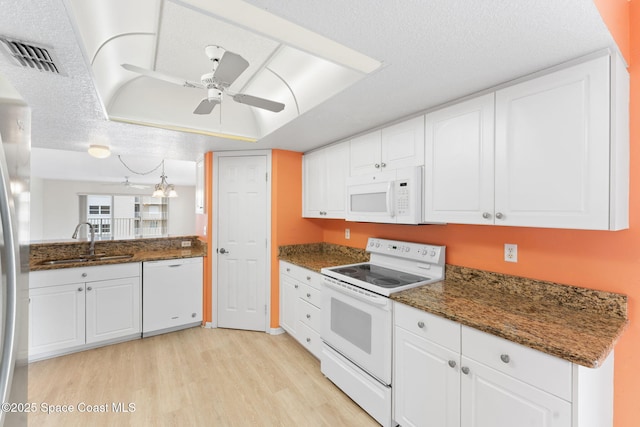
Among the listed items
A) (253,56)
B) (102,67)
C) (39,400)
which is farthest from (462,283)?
(39,400)

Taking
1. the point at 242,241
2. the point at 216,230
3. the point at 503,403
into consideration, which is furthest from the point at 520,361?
the point at 216,230

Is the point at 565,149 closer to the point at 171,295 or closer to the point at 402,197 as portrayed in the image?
the point at 402,197

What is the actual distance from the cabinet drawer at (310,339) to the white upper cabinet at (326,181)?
1.17 meters

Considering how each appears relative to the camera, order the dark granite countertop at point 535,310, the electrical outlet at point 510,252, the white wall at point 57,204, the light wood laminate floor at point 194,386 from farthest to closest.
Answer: the white wall at point 57,204, the light wood laminate floor at point 194,386, the electrical outlet at point 510,252, the dark granite countertop at point 535,310

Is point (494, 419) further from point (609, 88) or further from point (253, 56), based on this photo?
point (253, 56)

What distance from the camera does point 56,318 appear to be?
2.70 meters

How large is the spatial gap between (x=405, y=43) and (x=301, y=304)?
2.42m

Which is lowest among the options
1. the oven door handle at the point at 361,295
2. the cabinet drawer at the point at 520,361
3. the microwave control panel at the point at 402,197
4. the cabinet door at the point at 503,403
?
the cabinet door at the point at 503,403

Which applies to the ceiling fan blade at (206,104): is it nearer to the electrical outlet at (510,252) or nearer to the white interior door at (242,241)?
the white interior door at (242,241)

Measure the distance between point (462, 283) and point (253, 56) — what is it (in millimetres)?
2233

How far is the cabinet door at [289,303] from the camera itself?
2980mm

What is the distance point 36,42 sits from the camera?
124 cm

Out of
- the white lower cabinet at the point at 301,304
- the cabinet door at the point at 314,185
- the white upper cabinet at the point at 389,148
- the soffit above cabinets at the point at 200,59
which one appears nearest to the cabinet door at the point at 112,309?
the white lower cabinet at the point at 301,304

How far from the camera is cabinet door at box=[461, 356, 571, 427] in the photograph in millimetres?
1147
